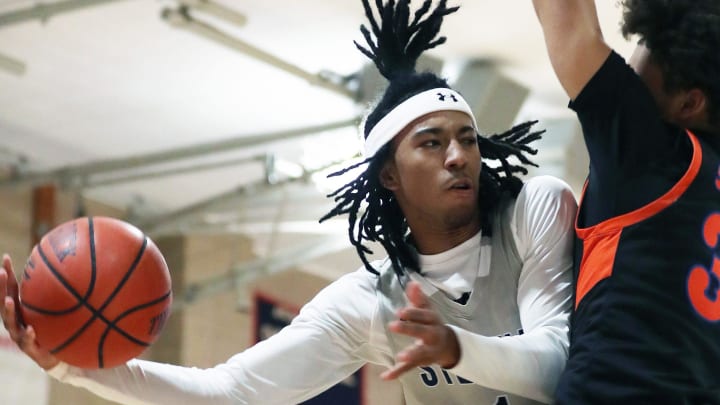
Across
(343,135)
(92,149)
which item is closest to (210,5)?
(343,135)

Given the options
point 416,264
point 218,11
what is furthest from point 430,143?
point 218,11

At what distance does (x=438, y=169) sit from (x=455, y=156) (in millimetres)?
62

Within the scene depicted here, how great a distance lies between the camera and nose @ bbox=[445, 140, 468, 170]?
2.85 m

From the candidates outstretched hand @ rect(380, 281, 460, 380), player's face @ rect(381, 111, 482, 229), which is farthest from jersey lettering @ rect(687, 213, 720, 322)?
player's face @ rect(381, 111, 482, 229)

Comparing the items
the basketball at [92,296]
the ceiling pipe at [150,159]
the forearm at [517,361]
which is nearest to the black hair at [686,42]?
the forearm at [517,361]

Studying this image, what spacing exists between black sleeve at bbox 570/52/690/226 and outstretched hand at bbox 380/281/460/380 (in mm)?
426

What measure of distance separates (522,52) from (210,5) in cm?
176

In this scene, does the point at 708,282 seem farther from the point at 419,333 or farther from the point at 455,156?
the point at 455,156

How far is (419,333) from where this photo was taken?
7.07 ft

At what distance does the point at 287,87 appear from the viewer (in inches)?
287

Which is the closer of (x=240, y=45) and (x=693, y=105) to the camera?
(x=693, y=105)

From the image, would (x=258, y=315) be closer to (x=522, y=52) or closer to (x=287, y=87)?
(x=287, y=87)

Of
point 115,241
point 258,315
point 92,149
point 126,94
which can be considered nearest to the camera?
point 115,241

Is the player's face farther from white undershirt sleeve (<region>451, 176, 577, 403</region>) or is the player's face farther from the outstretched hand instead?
the outstretched hand
